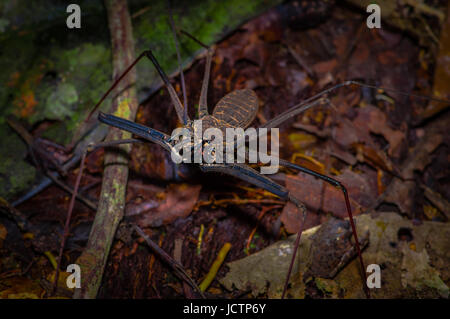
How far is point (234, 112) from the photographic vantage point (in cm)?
329

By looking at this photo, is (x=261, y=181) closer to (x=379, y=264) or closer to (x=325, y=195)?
(x=325, y=195)

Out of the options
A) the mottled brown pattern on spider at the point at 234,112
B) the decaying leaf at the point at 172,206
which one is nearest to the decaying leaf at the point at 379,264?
the decaying leaf at the point at 172,206

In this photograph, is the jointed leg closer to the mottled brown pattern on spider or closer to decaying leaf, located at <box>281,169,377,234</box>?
decaying leaf, located at <box>281,169,377,234</box>

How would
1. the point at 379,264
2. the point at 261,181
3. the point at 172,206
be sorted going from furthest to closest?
the point at 172,206 < the point at 379,264 < the point at 261,181

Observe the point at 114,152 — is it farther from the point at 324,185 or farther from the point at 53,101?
the point at 324,185

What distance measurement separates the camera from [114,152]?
10.3 feet

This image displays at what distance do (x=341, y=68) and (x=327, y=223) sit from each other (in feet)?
7.75

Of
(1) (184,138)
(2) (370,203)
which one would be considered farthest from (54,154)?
(2) (370,203)

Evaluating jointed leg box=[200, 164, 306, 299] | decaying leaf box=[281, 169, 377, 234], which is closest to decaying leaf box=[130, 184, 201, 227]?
jointed leg box=[200, 164, 306, 299]

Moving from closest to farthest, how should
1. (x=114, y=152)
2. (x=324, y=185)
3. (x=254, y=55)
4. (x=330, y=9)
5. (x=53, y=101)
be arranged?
(x=114, y=152)
(x=324, y=185)
(x=53, y=101)
(x=254, y=55)
(x=330, y=9)

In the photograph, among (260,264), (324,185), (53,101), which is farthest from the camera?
(53,101)

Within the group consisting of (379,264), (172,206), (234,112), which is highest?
(234,112)

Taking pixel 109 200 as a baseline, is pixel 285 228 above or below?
below

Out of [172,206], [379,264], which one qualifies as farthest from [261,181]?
[379,264]
